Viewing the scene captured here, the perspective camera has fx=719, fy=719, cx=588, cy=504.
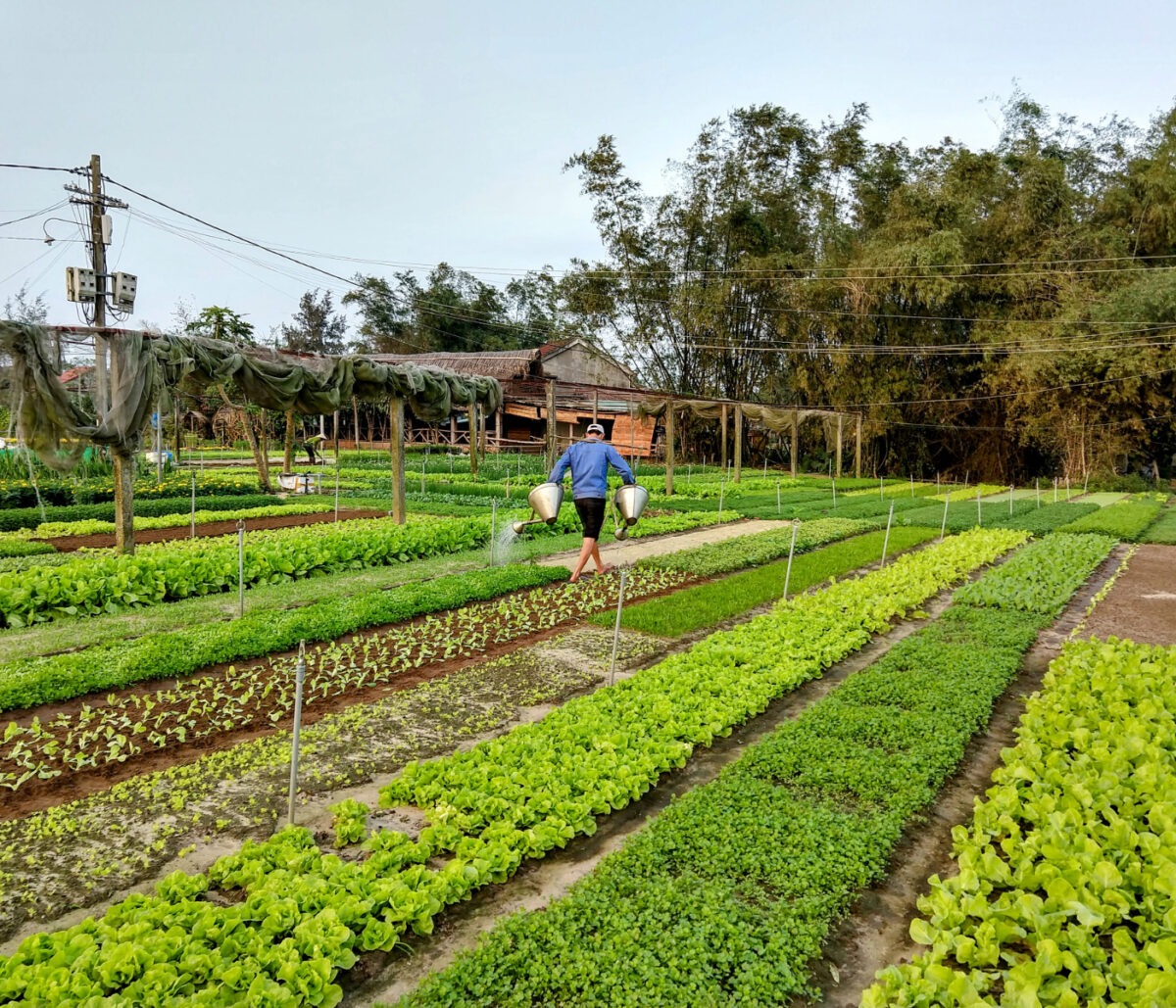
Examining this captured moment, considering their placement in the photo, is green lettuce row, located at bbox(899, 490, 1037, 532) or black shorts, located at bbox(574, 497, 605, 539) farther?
green lettuce row, located at bbox(899, 490, 1037, 532)

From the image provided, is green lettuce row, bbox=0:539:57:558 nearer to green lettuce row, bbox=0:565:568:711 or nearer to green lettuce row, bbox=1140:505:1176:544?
green lettuce row, bbox=0:565:568:711

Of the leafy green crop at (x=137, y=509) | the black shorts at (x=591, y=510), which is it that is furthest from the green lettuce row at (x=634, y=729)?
the leafy green crop at (x=137, y=509)

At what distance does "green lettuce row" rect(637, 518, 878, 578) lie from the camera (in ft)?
35.7

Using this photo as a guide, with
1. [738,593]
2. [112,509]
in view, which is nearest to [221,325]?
[112,509]

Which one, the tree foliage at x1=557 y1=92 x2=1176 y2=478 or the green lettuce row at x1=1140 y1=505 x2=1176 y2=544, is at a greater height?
the tree foliage at x1=557 y1=92 x2=1176 y2=478

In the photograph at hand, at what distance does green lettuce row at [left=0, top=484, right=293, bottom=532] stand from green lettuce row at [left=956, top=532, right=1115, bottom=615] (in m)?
14.8

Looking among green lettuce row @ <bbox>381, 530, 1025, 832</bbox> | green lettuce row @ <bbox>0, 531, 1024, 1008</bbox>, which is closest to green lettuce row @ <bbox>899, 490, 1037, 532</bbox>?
green lettuce row @ <bbox>381, 530, 1025, 832</bbox>

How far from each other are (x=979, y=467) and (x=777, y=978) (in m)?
34.5

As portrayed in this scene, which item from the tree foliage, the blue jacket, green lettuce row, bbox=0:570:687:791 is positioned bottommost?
green lettuce row, bbox=0:570:687:791

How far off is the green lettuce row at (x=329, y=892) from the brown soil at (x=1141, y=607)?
4985 mm

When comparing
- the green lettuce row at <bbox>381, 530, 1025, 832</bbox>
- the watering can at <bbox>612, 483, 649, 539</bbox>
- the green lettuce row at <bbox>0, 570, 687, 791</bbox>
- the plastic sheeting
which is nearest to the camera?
the green lettuce row at <bbox>381, 530, 1025, 832</bbox>

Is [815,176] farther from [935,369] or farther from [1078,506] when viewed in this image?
[1078,506]

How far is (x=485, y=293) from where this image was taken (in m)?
57.4

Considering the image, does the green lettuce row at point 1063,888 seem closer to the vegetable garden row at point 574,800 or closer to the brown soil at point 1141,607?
the vegetable garden row at point 574,800
